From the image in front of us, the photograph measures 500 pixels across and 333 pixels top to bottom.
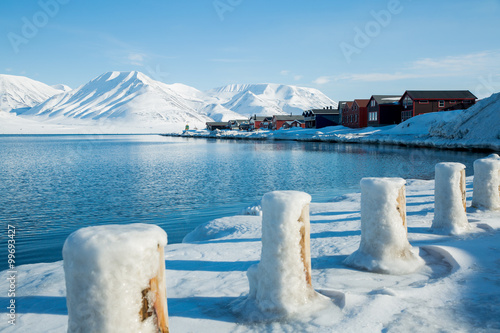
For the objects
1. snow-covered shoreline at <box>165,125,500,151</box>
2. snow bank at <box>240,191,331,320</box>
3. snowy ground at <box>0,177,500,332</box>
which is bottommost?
snowy ground at <box>0,177,500,332</box>

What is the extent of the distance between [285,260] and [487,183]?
7992 millimetres

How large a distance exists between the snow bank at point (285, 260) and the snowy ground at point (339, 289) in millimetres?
238

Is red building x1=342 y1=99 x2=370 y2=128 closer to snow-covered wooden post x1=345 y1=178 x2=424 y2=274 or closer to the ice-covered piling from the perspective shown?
the ice-covered piling

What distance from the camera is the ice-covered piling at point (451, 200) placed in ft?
27.5

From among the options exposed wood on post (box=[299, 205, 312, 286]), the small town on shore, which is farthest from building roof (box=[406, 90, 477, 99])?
exposed wood on post (box=[299, 205, 312, 286])

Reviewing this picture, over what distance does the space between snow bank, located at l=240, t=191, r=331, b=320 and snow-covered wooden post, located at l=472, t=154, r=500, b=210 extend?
7.57 metres

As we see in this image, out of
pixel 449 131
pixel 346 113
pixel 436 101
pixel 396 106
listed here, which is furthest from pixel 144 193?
pixel 346 113

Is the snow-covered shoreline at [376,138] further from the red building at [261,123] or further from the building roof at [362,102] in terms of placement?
the red building at [261,123]

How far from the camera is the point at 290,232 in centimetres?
489

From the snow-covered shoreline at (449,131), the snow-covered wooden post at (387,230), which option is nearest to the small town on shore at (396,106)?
the snow-covered shoreline at (449,131)

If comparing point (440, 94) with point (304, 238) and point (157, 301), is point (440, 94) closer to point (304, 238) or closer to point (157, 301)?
point (304, 238)

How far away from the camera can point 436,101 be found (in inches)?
2768

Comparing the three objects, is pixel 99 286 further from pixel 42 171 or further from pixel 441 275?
pixel 42 171

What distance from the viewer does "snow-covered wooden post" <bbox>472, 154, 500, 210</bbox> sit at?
10133mm
